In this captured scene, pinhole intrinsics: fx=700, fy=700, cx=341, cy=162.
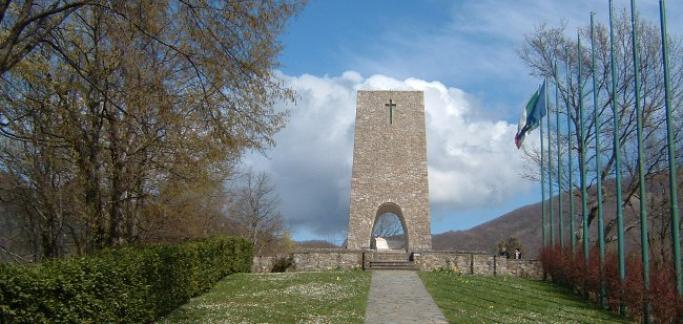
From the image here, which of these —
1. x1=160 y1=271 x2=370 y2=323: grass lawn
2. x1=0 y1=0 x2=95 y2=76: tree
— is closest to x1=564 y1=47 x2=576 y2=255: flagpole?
x1=160 y1=271 x2=370 y2=323: grass lawn

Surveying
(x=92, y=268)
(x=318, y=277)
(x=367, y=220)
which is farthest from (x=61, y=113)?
(x=367, y=220)

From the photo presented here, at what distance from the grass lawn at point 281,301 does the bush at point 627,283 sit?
6.17 metres

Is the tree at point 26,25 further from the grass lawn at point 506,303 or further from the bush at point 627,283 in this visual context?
the bush at point 627,283

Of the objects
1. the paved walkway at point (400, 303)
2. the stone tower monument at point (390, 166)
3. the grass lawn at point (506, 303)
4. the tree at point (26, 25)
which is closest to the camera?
the tree at point (26, 25)

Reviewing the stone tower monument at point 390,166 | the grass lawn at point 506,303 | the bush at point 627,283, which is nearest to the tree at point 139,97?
the grass lawn at point 506,303

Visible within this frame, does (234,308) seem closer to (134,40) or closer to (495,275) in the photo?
(134,40)

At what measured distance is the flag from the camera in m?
28.4

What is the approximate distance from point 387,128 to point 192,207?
13937mm

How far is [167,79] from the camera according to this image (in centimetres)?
1692

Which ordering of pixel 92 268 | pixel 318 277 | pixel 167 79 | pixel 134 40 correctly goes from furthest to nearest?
pixel 318 277 < pixel 167 79 < pixel 134 40 < pixel 92 268

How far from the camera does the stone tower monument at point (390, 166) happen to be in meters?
36.1

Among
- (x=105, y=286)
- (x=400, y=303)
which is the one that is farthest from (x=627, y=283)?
(x=105, y=286)

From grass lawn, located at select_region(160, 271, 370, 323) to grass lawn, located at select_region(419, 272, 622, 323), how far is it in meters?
2.05

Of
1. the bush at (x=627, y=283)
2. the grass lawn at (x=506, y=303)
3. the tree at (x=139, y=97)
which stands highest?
the tree at (x=139, y=97)
